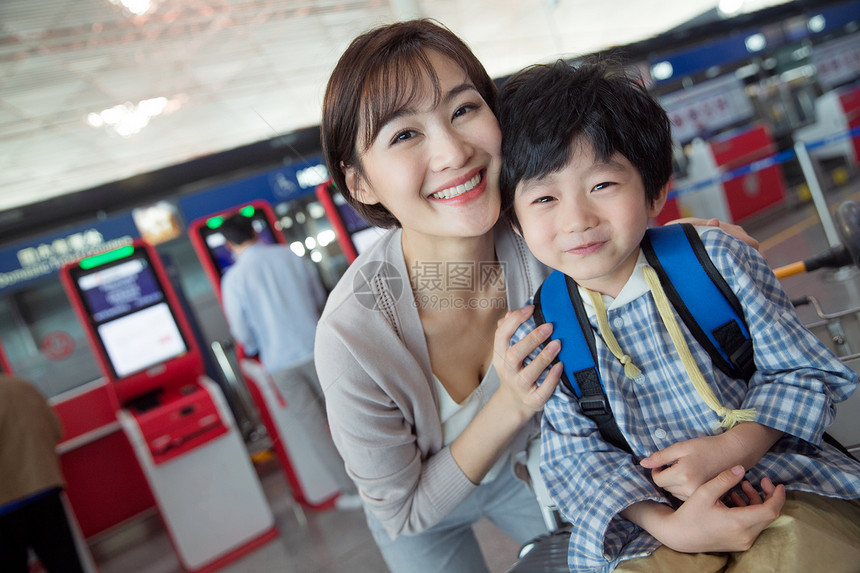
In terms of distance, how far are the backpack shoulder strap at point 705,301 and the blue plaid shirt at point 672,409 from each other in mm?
15

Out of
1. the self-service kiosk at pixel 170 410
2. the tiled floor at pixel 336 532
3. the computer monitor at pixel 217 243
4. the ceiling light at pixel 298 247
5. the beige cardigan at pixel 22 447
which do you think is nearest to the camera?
the tiled floor at pixel 336 532

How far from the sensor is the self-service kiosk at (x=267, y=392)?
3.73 metres

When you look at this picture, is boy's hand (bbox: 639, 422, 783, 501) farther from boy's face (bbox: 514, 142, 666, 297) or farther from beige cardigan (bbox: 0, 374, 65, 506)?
beige cardigan (bbox: 0, 374, 65, 506)

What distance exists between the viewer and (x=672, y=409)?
934 mm

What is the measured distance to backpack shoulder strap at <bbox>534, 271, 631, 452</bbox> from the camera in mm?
956

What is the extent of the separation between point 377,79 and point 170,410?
299cm

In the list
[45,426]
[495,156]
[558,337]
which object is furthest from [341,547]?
[495,156]

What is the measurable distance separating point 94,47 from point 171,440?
12.3ft

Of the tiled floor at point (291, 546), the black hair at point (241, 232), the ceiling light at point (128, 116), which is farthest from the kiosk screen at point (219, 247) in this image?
the ceiling light at point (128, 116)

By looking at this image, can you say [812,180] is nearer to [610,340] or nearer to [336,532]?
[610,340]

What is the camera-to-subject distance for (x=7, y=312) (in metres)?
6.84

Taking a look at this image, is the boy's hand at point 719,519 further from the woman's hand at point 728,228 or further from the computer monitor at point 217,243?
the computer monitor at point 217,243

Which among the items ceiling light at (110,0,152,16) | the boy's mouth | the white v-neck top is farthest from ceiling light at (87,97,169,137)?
the boy's mouth

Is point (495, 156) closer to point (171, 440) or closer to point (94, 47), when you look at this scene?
point (171, 440)
